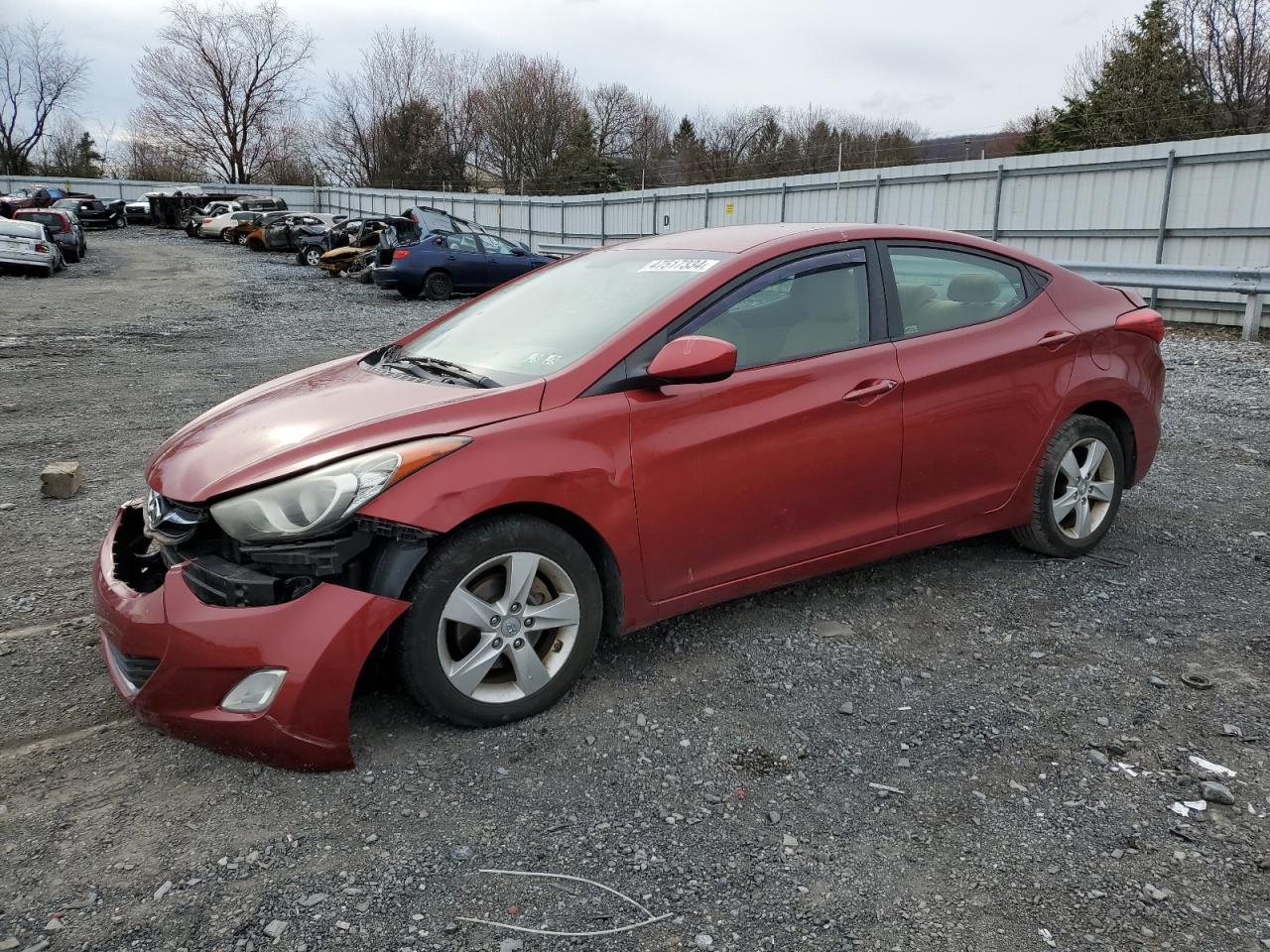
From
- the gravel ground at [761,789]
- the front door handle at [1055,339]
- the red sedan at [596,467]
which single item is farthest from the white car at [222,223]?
the front door handle at [1055,339]

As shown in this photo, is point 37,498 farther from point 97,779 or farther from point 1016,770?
point 1016,770

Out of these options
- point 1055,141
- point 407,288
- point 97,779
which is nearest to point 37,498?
point 97,779

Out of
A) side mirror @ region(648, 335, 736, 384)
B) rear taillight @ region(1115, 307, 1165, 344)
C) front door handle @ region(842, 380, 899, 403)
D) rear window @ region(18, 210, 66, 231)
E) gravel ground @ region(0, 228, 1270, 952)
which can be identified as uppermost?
rear window @ region(18, 210, 66, 231)

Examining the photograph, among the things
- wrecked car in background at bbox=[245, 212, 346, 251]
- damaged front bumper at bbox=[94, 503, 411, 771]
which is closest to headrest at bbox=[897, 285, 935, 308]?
damaged front bumper at bbox=[94, 503, 411, 771]

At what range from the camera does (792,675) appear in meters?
3.47

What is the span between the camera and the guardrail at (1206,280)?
1150 centimetres

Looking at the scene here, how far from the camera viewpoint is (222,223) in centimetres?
3978

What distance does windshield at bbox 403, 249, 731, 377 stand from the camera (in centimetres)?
344

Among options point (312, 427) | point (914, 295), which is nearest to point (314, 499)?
point (312, 427)

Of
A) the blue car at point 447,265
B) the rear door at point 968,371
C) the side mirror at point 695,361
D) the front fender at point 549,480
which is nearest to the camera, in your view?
the front fender at point 549,480

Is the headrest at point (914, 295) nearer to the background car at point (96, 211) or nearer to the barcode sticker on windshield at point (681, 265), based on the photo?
the barcode sticker on windshield at point (681, 265)

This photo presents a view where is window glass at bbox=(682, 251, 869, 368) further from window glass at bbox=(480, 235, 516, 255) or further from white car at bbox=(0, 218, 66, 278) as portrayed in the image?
white car at bbox=(0, 218, 66, 278)

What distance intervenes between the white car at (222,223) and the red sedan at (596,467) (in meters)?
38.5

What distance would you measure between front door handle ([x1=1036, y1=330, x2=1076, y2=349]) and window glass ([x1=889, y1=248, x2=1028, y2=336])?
19cm
